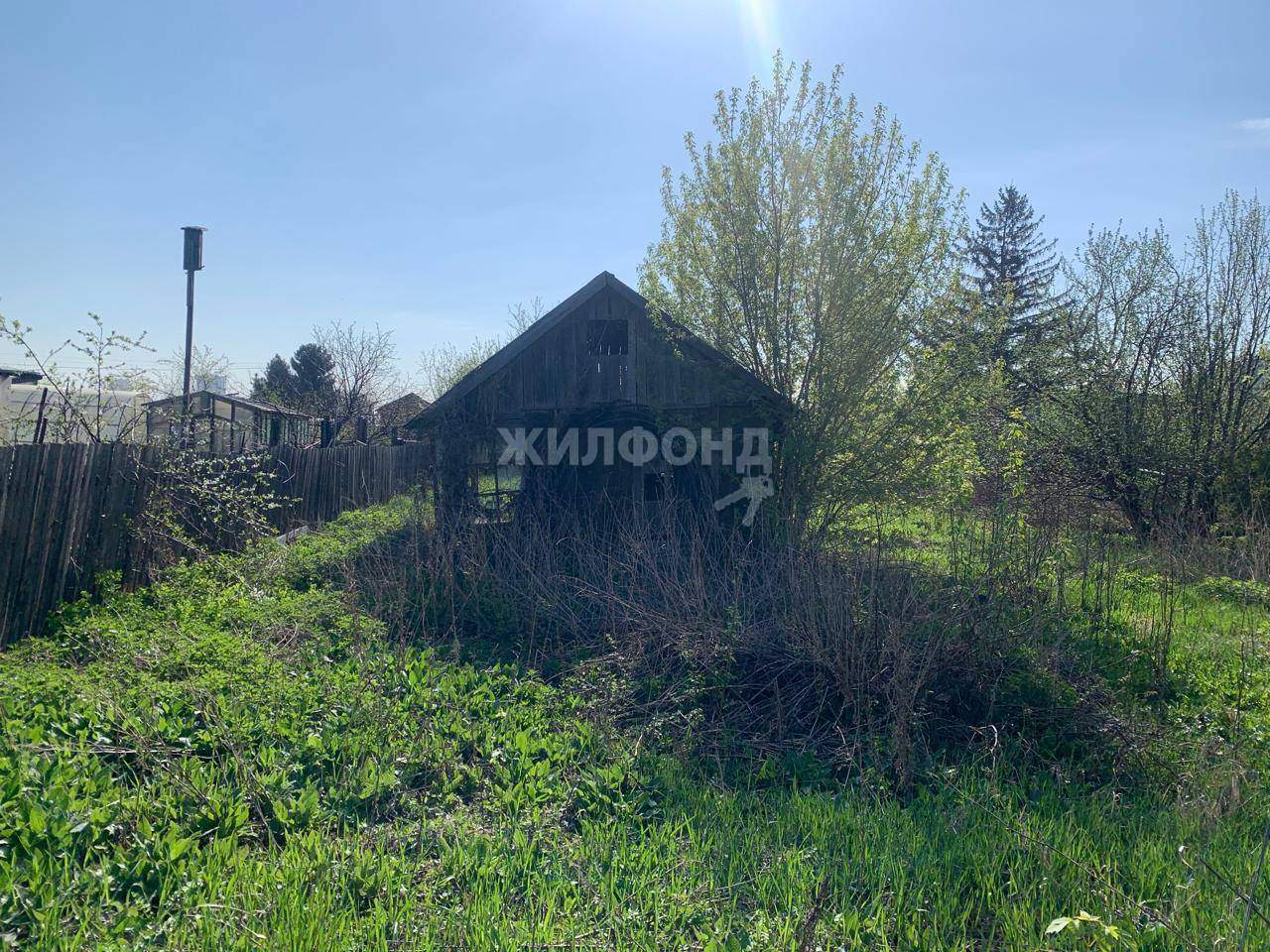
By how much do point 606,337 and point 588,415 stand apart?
1.42 metres

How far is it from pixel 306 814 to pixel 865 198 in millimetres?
10990

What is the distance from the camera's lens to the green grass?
2.92 m

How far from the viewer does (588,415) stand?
1372 centimetres

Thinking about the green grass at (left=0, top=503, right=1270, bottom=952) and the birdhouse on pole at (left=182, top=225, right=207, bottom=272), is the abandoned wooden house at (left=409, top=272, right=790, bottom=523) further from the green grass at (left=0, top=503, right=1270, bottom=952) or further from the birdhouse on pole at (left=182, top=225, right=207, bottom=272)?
the birdhouse on pole at (left=182, top=225, right=207, bottom=272)

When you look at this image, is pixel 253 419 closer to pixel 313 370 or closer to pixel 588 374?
pixel 313 370

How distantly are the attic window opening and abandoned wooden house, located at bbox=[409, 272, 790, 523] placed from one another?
0.02 meters

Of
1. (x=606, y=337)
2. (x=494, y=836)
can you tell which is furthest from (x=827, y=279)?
(x=494, y=836)

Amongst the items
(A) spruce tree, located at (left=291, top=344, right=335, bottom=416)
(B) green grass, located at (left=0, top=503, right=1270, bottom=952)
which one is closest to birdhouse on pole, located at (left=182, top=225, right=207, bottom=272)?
(A) spruce tree, located at (left=291, top=344, right=335, bottom=416)

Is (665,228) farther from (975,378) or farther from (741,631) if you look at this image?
(741,631)

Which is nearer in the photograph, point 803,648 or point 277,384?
point 803,648

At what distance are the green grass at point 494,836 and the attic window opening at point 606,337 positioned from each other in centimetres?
875

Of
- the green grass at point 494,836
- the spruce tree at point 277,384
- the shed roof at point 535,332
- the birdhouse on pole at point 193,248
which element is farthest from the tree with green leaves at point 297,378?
the green grass at point 494,836

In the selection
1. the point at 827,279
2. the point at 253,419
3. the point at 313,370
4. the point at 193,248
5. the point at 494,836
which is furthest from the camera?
the point at 313,370

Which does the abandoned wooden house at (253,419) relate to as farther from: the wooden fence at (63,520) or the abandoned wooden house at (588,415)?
the wooden fence at (63,520)
